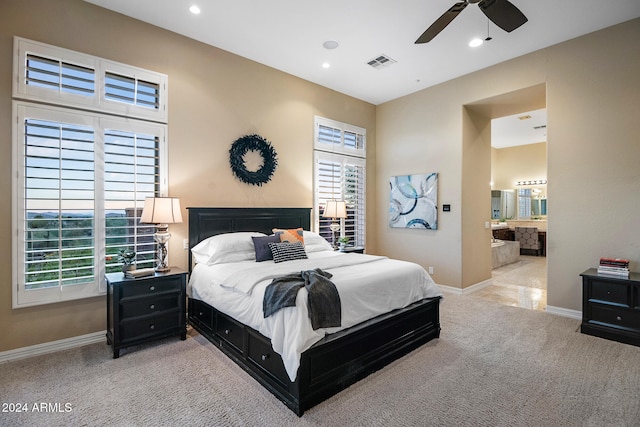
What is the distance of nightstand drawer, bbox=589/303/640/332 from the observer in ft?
10.8

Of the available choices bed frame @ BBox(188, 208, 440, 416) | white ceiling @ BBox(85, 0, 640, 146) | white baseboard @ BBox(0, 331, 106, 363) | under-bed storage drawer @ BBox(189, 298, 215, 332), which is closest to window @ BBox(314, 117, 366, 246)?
white ceiling @ BBox(85, 0, 640, 146)

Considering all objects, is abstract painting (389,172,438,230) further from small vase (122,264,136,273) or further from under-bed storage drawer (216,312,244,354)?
small vase (122,264,136,273)

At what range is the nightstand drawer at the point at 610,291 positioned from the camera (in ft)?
11.0

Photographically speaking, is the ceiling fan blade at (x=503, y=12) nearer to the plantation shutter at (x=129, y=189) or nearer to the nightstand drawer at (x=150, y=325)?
the plantation shutter at (x=129, y=189)

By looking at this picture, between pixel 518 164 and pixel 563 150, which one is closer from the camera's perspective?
pixel 563 150

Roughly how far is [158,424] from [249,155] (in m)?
3.33

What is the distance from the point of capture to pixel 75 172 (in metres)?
3.15

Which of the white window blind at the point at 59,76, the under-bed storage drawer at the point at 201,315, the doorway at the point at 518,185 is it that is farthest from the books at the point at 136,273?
the doorway at the point at 518,185

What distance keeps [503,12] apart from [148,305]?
4.32 metres

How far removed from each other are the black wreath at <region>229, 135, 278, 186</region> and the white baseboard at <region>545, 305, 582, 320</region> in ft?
14.2

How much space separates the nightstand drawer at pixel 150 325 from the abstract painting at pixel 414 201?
415 cm

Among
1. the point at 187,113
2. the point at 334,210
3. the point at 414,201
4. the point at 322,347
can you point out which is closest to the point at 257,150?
the point at 187,113

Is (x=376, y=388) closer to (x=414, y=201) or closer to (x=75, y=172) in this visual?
(x=75, y=172)

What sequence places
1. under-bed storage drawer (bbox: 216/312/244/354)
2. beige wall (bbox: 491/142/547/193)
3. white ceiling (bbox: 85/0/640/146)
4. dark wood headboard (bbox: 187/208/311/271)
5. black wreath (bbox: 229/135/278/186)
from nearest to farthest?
1. under-bed storage drawer (bbox: 216/312/244/354)
2. white ceiling (bbox: 85/0/640/146)
3. dark wood headboard (bbox: 187/208/311/271)
4. black wreath (bbox: 229/135/278/186)
5. beige wall (bbox: 491/142/547/193)
